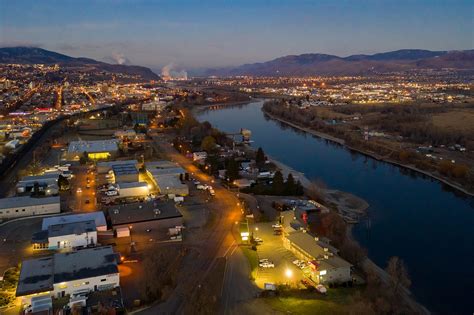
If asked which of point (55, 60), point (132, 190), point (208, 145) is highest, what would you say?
point (55, 60)

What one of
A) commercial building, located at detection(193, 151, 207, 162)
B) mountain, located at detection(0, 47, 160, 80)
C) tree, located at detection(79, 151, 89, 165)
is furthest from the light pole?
mountain, located at detection(0, 47, 160, 80)

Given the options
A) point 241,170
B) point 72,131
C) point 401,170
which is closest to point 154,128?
point 72,131

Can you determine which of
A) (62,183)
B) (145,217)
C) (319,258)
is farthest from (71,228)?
(319,258)

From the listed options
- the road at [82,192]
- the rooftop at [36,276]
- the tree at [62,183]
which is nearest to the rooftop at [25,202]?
the road at [82,192]

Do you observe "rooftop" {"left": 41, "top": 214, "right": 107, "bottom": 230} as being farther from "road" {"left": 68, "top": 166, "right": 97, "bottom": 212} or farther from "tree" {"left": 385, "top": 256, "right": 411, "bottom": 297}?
"tree" {"left": 385, "top": 256, "right": 411, "bottom": 297}

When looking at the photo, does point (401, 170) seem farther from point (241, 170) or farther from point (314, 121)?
point (314, 121)

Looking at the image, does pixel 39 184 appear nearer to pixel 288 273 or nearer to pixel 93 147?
pixel 93 147
